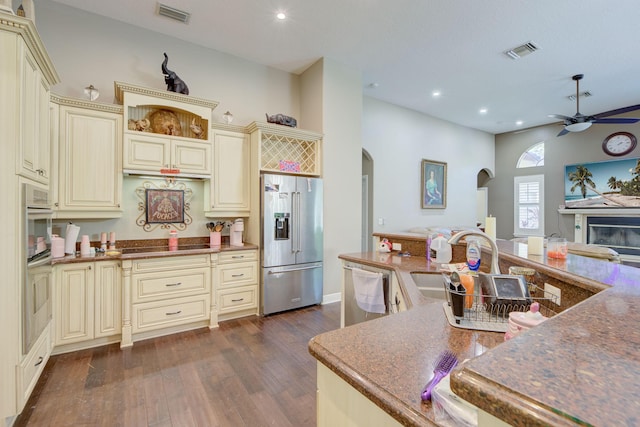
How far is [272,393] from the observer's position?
2.07 meters

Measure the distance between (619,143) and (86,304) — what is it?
29.4ft

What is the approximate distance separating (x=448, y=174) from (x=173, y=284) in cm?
592

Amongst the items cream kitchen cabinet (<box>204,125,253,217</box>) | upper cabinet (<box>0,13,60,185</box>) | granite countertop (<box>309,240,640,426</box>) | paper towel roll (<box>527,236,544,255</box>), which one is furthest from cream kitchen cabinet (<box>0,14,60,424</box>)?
paper towel roll (<box>527,236,544,255</box>)

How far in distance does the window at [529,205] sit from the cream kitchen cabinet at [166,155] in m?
7.21

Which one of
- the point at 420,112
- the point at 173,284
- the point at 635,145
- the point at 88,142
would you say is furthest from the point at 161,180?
the point at 635,145

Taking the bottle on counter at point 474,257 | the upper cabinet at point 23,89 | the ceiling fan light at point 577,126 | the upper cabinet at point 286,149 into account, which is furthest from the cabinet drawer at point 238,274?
the ceiling fan light at point 577,126

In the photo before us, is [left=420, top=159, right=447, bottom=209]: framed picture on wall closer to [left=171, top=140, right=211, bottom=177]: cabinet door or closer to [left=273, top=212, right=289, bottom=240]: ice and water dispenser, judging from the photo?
[left=273, top=212, right=289, bottom=240]: ice and water dispenser

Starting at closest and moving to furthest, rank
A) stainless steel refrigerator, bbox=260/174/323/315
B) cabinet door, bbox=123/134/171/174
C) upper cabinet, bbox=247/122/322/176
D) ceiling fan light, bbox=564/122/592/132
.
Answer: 1. cabinet door, bbox=123/134/171/174
2. stainless steel refrigerator, bbox=260/174/323/315
3. upper cabinet, bbox=247/122/322/176
4. ceiling fan light, bbox=564/122/592/132

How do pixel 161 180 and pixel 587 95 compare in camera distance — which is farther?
pixel 587 95

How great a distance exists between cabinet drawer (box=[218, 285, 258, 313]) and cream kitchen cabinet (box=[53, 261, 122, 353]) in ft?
3.23

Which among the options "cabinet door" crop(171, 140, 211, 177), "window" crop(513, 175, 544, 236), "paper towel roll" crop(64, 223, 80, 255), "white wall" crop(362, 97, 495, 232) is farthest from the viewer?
"window" crop(513, 175, 544, 236)

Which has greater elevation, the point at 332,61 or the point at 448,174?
the point at 332,61

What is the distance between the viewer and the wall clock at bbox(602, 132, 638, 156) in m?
5.62

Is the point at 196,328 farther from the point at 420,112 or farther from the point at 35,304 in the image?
the point at 420,112
